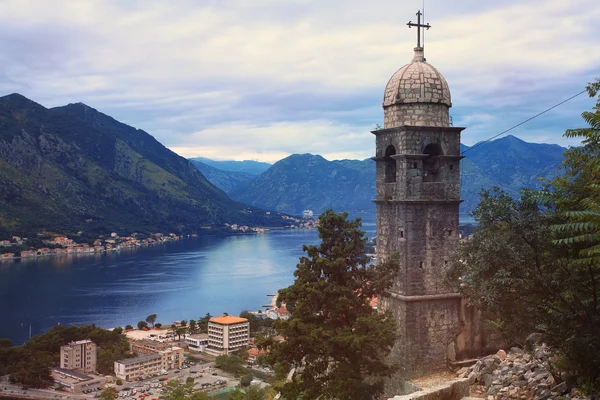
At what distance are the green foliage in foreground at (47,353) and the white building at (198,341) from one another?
716cm

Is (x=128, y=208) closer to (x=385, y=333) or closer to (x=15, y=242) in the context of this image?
(x=15, y=242)

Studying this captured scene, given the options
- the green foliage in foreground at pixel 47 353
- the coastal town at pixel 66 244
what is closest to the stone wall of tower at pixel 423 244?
the green foliage in foreground at pixel 47 353

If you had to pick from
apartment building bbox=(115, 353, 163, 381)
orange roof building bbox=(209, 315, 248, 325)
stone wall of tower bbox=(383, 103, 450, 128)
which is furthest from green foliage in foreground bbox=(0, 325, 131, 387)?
stone wall of tower bbox=(383, 103, 450, 128)

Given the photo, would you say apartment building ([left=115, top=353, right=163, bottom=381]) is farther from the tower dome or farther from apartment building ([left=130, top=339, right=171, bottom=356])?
the tower dome

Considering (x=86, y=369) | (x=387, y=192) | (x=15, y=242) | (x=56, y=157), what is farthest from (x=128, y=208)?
(x=387, y=192)

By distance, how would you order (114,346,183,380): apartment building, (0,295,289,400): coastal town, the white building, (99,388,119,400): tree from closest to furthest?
1. (99,388,119,400): tree
2. (0,295,289,400): coastal town
3. (114,346,183,380): apartment building
4. the white building

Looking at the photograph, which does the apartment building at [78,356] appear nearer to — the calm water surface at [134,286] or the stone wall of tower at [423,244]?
the calm water surface at [134,286]

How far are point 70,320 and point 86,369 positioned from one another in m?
18.4

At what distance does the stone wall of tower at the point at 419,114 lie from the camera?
13.7 m

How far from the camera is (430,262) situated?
534 inches

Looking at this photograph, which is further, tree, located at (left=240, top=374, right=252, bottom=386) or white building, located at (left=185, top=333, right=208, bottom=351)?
white building, located at (left=185, top=333, right=208, bottom=351)

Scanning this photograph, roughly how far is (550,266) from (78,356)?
157 feet

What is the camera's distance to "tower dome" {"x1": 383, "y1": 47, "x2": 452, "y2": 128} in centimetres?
1365

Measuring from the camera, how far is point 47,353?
50.7 meters
